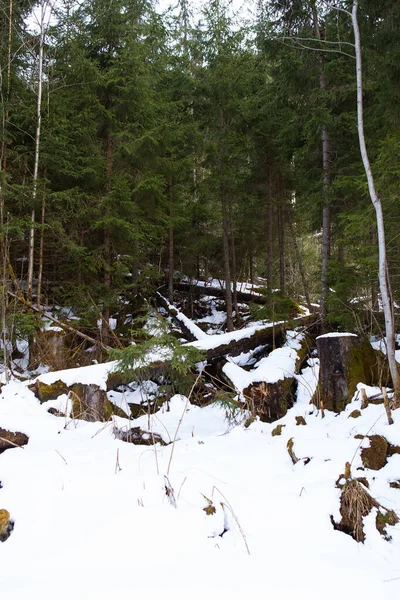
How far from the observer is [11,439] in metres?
3.74

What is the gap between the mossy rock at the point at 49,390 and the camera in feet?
16.3

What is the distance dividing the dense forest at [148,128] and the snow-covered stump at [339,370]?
182 cm

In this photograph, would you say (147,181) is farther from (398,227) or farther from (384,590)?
(384,590)

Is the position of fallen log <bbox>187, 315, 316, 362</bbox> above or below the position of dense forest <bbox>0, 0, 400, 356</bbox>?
below

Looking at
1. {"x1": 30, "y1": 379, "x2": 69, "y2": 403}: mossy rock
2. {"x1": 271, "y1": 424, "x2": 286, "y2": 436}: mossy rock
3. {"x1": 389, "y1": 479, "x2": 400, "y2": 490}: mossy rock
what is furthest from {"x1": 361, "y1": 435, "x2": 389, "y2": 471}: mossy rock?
{"x1": 30, "y1": 379, "x2": 69, "y2": 403}: mossy rock

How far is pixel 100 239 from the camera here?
10039 mm

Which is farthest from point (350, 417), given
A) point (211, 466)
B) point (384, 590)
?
point (384, 590)

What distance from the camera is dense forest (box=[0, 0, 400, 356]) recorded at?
7.48 metres

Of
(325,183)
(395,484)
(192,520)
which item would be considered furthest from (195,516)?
(325,183)

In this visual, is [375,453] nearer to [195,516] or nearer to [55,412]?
[195,516]

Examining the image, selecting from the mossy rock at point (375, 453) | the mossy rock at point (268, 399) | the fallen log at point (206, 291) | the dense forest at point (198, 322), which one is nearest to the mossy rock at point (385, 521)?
the dense forest at point (198, 322)

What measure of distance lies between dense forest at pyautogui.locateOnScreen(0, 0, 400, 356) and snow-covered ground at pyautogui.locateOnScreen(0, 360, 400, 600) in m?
3.98

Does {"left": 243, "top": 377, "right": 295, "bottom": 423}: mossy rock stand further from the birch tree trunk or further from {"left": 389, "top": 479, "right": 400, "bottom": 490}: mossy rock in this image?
the birch tree trunk

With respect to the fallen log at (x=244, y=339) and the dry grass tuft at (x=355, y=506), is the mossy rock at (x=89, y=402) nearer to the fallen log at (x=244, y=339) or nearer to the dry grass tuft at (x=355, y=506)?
the fallen log at (x=244, y=339)
